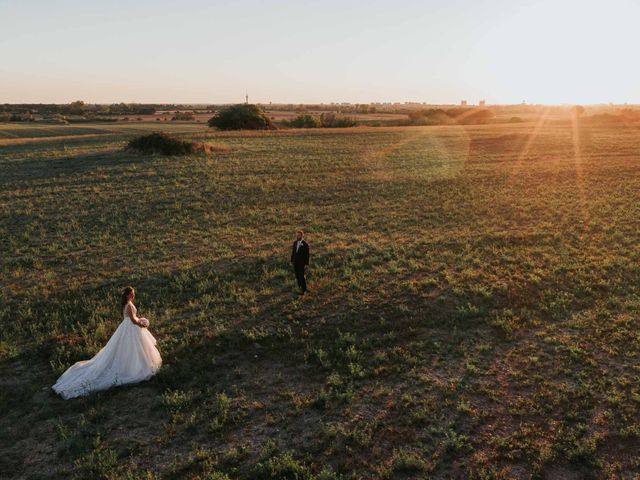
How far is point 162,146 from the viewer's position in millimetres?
47875

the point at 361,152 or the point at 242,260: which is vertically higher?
the point at 361,152

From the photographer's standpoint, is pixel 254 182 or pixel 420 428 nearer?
pixel 420 428

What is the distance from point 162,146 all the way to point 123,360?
134 ft

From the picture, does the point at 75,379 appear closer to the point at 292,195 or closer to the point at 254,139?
the point at 292,195

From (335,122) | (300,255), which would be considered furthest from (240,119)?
(300,255)

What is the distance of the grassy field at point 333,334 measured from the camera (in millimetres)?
8422

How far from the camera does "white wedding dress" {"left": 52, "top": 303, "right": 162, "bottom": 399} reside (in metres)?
10.5

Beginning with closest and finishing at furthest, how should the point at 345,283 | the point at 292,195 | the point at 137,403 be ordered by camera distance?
the point at 137,403 < the point at 345,283 < the point at 292,195

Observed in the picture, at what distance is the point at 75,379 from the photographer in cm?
1043

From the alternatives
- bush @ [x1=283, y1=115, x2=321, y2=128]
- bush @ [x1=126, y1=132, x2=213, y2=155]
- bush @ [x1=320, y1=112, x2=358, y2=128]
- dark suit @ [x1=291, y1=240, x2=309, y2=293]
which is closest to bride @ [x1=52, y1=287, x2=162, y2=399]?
dark suit @ [x1=291, y1=240, x2=309, y2=293]

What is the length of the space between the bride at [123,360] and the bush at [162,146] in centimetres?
3970

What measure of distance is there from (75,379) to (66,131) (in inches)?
3158

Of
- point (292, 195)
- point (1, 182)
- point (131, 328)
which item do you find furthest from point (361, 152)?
point (131, 328)

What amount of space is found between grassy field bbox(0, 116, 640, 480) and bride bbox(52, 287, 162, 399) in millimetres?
415
